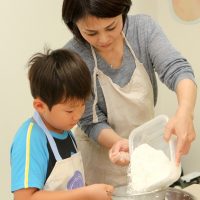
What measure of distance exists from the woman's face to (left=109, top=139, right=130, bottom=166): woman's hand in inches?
11.6

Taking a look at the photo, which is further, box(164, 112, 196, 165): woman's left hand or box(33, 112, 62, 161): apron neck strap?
box(33, 112, 62, 161): apron neck strap

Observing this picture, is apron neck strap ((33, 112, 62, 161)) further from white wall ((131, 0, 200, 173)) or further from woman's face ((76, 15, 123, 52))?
white wall ((131, 0, 200, 173))

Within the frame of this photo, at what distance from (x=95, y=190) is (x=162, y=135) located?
226 mm

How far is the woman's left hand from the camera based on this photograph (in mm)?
852

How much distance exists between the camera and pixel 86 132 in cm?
123

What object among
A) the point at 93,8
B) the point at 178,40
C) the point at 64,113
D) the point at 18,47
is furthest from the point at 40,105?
the point at 178,40

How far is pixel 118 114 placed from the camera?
122 cm

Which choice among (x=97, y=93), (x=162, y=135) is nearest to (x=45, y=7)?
(x=97, y=93)

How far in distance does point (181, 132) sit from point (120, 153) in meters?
0.22

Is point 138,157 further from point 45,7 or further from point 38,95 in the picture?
point 45,7

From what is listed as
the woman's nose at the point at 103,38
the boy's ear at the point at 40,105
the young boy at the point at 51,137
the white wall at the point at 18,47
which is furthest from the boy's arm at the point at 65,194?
the white wall at the point at 18,47

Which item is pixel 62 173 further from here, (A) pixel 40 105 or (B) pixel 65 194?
(A) pixel 40 105

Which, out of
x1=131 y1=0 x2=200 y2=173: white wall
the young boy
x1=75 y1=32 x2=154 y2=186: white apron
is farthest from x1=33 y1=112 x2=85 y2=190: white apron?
x1=131 y1=0 x2=200 y2=173: white wall

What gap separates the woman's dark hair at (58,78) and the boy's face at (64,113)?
0.5 inches
